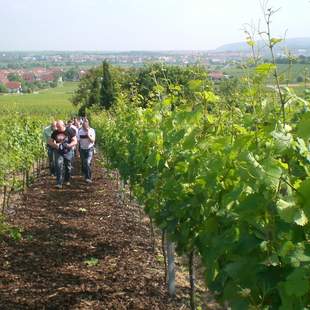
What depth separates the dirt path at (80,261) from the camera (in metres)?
5.23

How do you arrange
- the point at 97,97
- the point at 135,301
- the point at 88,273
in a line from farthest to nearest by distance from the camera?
the point at 97,97
the point at 88,273
the point at 135,301

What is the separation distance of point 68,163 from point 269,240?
10333mm

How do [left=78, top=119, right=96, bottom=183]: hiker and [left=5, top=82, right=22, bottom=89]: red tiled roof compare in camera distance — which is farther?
[left=5, top=82, right=22, bottom=89]: red tiled roof

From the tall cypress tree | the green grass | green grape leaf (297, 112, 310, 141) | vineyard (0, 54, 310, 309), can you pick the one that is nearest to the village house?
the green grass

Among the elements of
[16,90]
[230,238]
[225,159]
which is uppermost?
[225,159]

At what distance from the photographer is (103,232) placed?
789 centimetres

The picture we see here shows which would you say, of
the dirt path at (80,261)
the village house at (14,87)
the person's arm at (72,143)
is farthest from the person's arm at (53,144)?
the village house at (14,87)

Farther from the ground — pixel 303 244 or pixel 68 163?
pixel 303 244

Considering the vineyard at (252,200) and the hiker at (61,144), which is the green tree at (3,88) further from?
the vineyard at (252,200)

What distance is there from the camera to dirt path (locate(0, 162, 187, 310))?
5.23 meters

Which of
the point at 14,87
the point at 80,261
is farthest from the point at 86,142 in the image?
the point at 14,87

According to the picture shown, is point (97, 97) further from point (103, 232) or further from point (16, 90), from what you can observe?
point (16, 90)

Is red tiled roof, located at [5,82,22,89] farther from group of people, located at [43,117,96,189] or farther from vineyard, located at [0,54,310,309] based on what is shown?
vineyard, located at [0,54,310,309]

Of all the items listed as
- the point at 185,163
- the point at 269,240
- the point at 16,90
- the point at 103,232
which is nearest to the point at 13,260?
the point at 103,232
